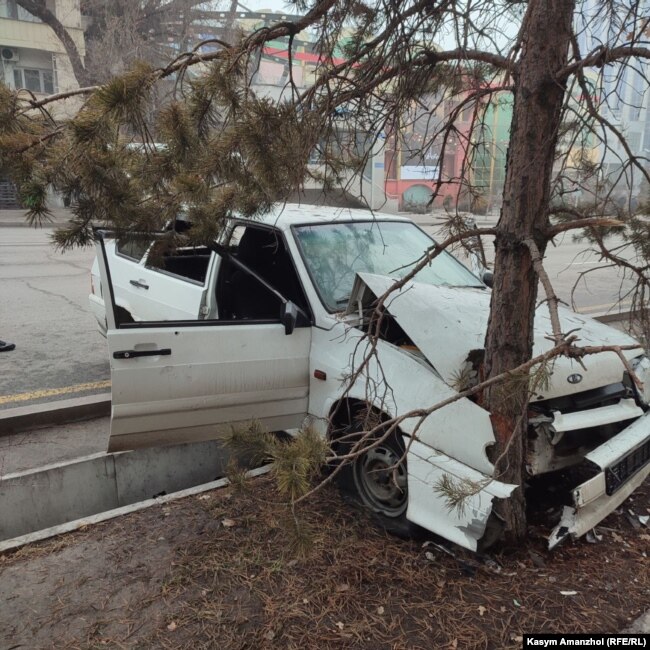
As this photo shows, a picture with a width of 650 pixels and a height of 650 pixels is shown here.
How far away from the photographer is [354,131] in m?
3.36

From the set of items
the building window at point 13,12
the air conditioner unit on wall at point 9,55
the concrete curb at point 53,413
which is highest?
the building window at point 13,12

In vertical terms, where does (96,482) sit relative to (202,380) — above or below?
below

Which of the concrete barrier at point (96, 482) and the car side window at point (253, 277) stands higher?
the car side window at point (253, 277)

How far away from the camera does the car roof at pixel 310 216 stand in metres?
3.96

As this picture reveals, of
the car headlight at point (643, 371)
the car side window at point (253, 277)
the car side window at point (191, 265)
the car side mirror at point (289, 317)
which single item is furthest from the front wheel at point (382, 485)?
the car side window at point (191, 265)

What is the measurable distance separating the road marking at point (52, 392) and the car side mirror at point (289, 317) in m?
2.71

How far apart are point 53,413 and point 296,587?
8.89ft

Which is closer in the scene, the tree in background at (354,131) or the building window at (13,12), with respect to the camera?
the tree in background at (354,131)

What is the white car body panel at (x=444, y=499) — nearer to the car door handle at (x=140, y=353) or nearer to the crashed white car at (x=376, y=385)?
the crashed white car at (x=376, y=385)

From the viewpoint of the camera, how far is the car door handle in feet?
10.4

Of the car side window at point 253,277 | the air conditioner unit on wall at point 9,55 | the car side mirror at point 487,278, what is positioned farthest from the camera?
the air conditioner unit on wall at point 9,55

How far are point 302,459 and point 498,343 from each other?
135cm

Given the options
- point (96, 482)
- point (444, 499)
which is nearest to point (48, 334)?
point (96, 482)

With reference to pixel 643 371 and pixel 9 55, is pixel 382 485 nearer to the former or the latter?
pixel 643 371
